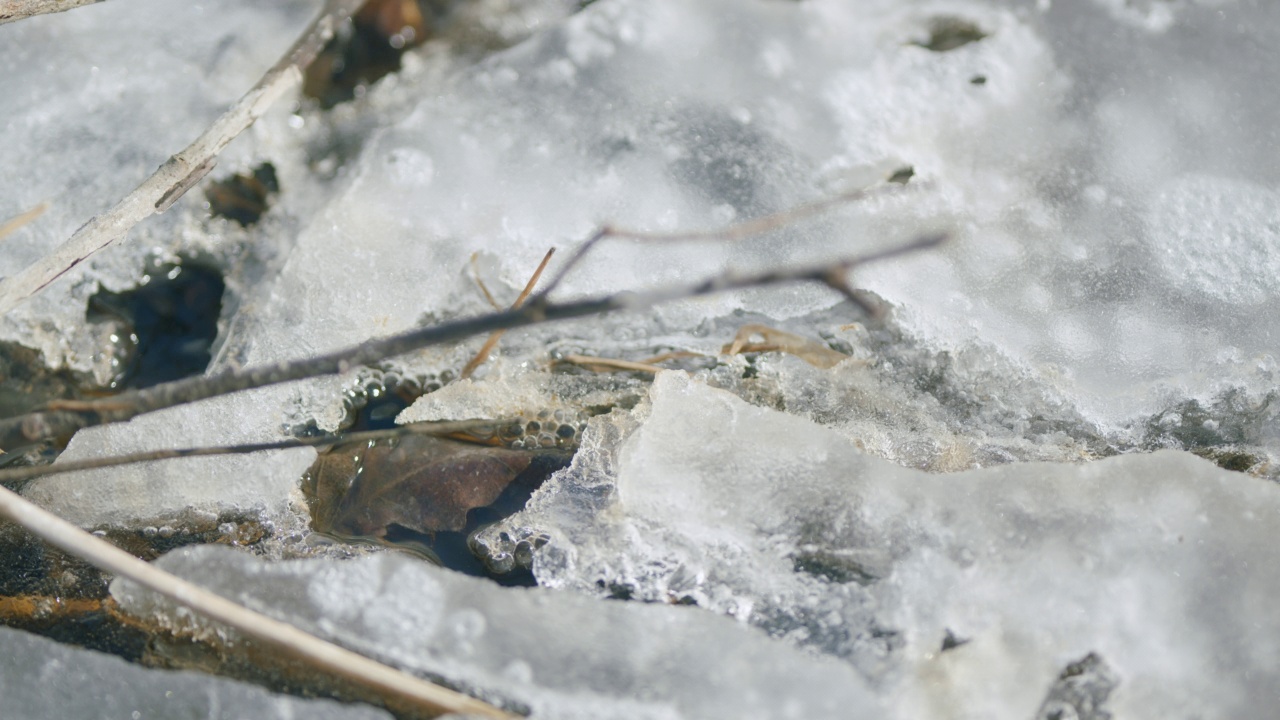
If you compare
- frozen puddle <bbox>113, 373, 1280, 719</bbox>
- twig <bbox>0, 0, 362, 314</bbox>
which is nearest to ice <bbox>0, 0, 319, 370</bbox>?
twig <bbox>0, 0, 362, 314</bbox>

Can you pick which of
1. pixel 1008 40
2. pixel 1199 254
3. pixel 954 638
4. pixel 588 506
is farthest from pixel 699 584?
pixel 1008 40

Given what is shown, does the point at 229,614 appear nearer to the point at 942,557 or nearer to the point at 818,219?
the point at 942,557

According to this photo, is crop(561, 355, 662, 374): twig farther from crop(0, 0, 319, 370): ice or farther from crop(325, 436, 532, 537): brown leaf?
crop(0, 0, 319, 370): ice

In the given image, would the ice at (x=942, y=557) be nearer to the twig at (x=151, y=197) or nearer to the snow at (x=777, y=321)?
the snow at (x=777, y=321)

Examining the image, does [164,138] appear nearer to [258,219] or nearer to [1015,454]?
[258,219]

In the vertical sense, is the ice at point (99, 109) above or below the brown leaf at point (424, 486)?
above

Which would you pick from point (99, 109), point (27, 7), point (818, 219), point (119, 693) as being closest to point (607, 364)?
point (818, 219)

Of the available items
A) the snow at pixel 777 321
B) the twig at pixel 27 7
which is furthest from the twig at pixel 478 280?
the twig at pixel 27 7
